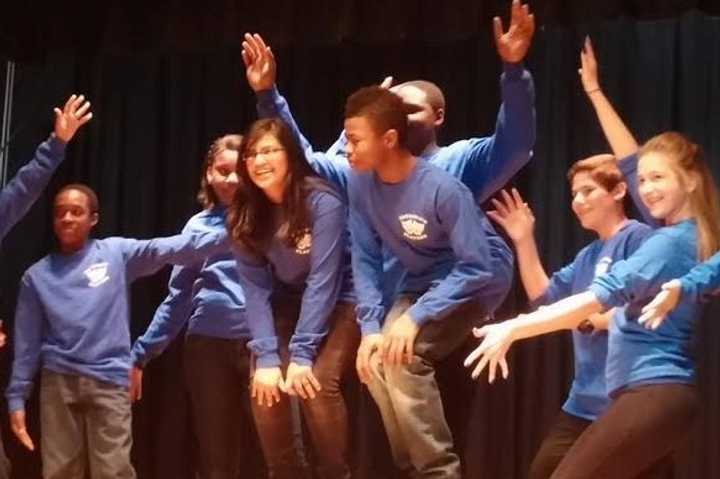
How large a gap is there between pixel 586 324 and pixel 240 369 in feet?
4.02

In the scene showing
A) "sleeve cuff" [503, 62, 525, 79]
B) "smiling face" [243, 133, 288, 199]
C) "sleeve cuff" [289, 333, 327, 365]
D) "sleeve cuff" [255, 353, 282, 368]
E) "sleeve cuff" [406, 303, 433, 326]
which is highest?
"sleeve cuff" [503, 62, 525, 79]

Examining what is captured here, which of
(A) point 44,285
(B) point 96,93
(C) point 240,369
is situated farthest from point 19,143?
(C) point 240,369

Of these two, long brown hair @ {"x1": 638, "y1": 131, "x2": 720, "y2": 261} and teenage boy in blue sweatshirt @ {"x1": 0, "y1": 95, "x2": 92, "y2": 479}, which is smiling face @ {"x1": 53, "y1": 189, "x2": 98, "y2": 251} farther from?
long brown hair @ {"x1": 638, "y1": 131, "x2": 720, "y2": 261}

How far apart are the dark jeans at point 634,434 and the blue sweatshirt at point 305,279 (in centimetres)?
80

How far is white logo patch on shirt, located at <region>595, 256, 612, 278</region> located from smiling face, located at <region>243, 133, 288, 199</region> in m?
0.92

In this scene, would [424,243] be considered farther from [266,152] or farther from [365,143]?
[266,152]

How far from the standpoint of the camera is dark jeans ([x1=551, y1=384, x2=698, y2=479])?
8.86ft

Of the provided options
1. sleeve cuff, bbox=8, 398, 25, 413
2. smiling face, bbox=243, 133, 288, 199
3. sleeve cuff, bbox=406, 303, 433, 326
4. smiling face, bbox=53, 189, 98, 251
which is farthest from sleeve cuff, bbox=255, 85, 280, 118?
sleeve cuff, bbox=8, 398, 25, 413

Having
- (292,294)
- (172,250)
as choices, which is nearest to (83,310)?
(172,250)

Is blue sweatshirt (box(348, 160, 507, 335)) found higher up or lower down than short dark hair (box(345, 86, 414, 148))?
lower down

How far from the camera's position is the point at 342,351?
325 centimetres

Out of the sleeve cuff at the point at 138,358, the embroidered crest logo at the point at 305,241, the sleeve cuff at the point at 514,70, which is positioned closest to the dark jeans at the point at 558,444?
the embroidered crest logo at the point at 305,241

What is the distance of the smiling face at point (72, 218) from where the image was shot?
438 centimetres

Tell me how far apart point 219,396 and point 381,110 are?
128 cm
